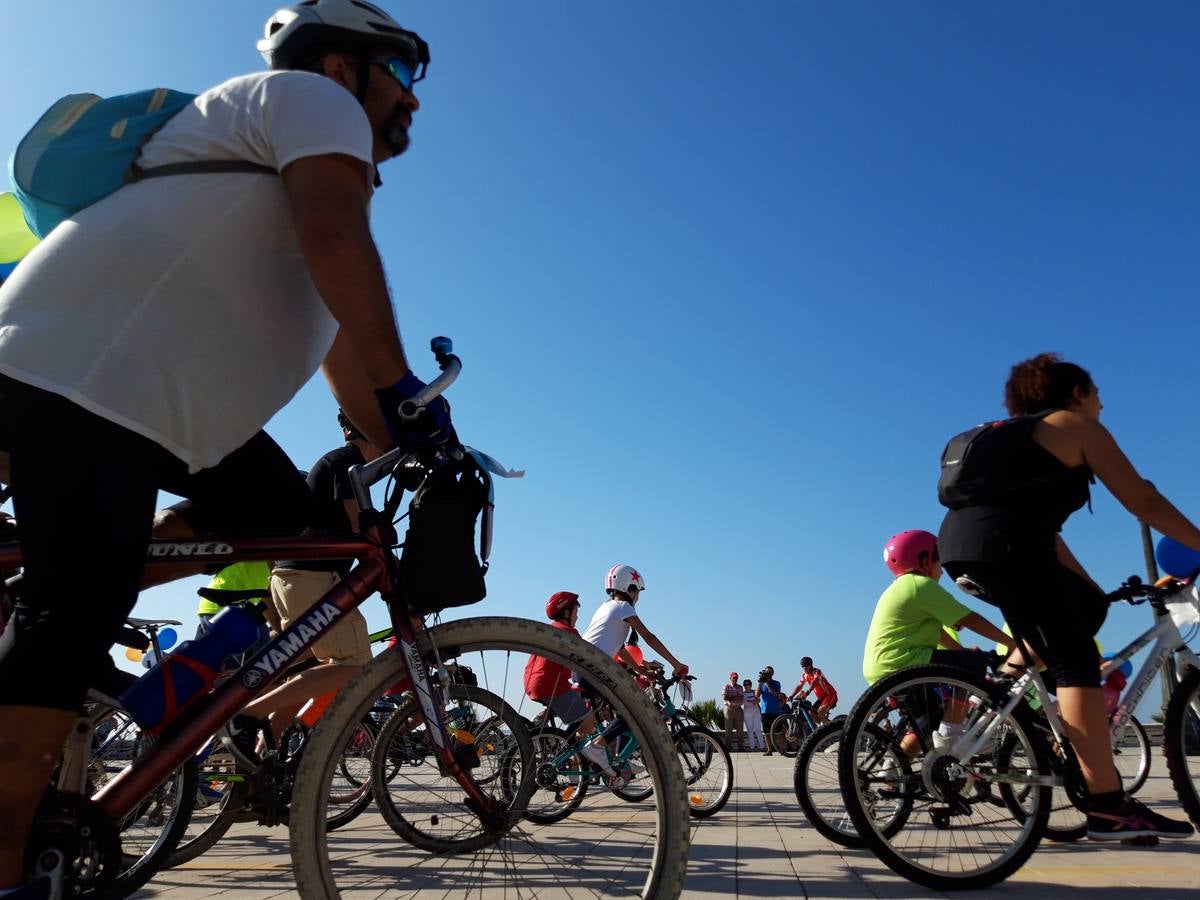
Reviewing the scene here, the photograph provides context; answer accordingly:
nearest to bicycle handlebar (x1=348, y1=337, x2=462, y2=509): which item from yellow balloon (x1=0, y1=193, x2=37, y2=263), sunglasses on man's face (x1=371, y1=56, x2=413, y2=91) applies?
sunglasses on man's face (x1=371, y1=56, x2=413, y2=91)

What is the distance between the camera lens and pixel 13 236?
3.20 metres

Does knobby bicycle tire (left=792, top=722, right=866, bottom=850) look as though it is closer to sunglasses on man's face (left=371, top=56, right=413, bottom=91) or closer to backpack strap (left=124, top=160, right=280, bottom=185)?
sunglasses on man's face (left=371, top=56, right=413, bottom=91)

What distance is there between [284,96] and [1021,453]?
112 inches

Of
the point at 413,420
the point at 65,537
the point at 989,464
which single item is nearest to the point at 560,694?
the point at 413,420

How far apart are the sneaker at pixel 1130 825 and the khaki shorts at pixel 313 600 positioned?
271cm

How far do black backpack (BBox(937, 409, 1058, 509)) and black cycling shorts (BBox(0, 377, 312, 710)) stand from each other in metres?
2.87

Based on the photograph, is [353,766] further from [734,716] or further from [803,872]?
[734,716]

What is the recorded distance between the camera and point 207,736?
188 cm

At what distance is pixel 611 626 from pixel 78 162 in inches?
225

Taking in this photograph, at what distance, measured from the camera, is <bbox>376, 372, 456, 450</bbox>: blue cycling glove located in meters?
1.74


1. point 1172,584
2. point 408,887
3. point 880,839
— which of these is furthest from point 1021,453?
point 408,887

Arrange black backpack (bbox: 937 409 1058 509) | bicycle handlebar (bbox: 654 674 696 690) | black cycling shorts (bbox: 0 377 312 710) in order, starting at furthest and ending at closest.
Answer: bicycle handlebar (bbox: 654 674 696 690)
black backpack (bbox: 937 409 1058 509)
black cycling shorts (bbox: 0 377 312 710)

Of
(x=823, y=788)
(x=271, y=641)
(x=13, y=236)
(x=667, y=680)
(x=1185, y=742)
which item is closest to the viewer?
(x=271, y=641)

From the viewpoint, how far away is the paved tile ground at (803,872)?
9.84 ft
